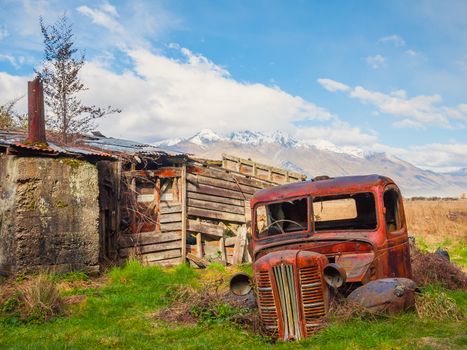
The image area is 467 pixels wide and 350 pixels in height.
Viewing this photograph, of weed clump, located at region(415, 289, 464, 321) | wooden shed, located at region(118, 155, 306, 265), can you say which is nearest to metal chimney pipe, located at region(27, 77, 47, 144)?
wooden shed, located at region(118, 155, 306, 265)

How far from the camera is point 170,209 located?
547 inches

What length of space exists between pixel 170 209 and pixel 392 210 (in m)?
7.42

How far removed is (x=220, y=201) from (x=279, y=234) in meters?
7.86

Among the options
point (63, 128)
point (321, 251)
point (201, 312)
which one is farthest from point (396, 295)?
point (63, 128)

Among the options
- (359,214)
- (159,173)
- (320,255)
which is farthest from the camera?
(159,173)

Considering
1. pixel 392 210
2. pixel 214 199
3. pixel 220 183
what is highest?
pixel 220 183

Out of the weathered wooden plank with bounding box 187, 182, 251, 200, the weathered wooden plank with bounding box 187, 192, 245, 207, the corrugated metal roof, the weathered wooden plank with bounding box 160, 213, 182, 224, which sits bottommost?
the weathered wooden plank with bounding box 160, 213, 182, 224

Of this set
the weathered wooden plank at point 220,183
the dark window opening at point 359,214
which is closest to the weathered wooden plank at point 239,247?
the weathered wooden plank at point 220,183

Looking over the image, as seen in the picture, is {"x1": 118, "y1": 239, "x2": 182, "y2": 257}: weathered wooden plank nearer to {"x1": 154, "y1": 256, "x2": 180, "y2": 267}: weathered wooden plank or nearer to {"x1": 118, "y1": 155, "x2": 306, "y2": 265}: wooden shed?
{"x1": 118, "y1": 155, "x2": 306, "y2": 265}: wooden shed

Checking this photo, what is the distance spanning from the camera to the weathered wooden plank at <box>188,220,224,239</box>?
1409 cm

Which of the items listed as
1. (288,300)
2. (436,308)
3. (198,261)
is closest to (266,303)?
(288,300)

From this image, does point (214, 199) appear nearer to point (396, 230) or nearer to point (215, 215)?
point (215, 215)

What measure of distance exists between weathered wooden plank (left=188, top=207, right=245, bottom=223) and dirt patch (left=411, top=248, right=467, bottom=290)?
616 cm

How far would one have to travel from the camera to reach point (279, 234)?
7.11 metres
